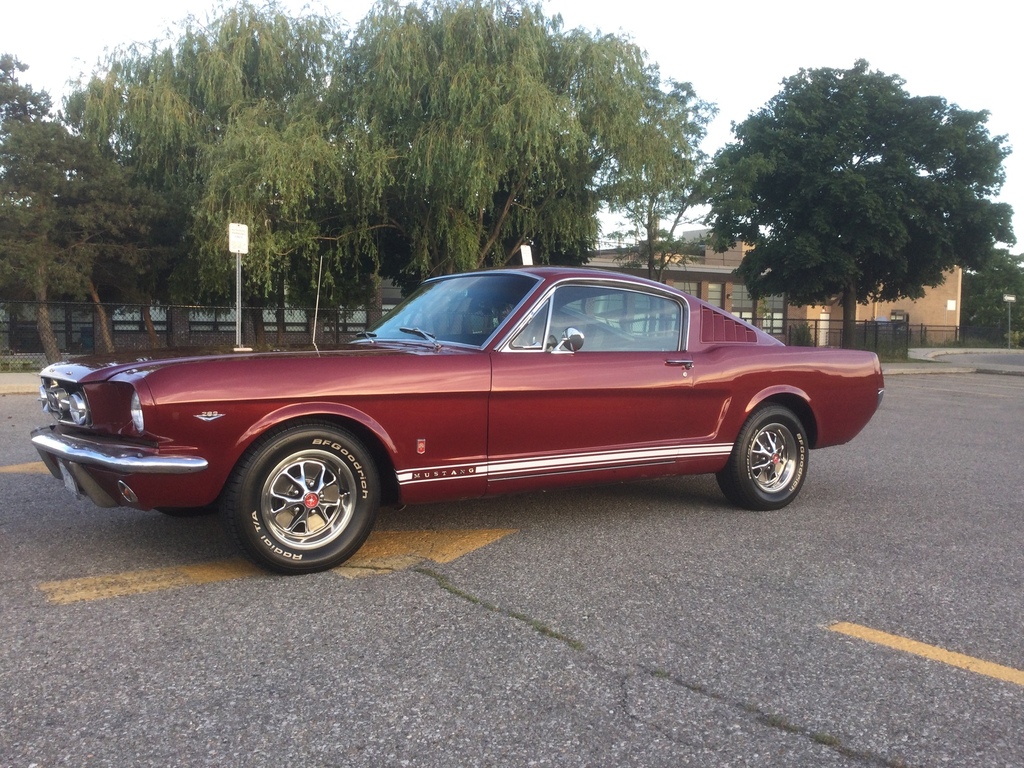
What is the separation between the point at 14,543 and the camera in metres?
4.68

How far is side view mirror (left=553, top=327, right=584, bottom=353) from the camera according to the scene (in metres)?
4.82

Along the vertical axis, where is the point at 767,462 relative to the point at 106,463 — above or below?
below

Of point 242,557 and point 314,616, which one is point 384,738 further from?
point 242,557

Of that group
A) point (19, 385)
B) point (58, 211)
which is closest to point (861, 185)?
point (58, 211)

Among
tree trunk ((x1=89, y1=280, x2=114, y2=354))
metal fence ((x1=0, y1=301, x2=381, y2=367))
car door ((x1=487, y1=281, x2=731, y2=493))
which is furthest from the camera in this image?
tree trunk ((x1=89, y1=280, x2=114, y2=354))

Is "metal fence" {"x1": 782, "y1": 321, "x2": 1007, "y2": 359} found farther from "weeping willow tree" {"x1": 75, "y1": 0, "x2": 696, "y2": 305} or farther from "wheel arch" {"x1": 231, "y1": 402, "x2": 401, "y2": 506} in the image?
"wheel arch" {"x1": 231, "y1": 402, "x2": 401, "y2": 506}

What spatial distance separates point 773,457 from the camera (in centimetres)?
593

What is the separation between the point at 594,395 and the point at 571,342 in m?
0.35

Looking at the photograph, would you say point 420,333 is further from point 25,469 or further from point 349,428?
point 25,469

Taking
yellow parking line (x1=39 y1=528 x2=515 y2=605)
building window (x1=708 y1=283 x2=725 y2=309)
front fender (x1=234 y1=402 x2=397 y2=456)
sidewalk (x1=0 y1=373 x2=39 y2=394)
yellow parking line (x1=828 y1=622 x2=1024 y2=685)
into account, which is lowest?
yellow parking line (x1=828 y1=622 x2=1024 y2=685)

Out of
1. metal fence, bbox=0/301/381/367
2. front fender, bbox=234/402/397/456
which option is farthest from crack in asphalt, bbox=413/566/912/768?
metal fence, bbox=0/301/381/367

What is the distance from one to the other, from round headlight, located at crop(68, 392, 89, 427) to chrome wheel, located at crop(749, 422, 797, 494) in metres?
3.85

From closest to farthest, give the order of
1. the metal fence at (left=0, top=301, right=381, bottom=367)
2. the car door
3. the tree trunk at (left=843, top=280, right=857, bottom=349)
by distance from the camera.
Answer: the car door → the metal fence at (left=0, top=301, right=381, bottom=367) → the tree trunk at (left=843, top=280, right=857, bottom=349)

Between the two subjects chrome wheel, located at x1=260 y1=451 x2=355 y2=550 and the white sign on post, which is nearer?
chrome wheel, located at x1=260 y1=451 x2=355 y2=550
